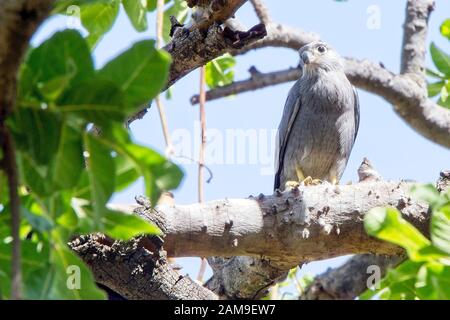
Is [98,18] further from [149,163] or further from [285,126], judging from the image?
[285,126]

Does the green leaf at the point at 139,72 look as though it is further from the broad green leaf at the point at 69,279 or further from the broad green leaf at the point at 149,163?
the broad green leaf at the point at 69,279

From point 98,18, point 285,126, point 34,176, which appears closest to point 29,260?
point 34,176

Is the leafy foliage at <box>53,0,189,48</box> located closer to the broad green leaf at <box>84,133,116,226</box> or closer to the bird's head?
the broad green leaf at <box>84,133,116,226</box>

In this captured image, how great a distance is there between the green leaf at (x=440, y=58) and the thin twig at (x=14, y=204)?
11.4 ft

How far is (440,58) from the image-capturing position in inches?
184

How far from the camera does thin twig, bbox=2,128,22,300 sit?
1.45 metres

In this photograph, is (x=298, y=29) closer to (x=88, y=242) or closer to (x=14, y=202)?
(x=88, y=242)

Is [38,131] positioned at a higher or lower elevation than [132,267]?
higher

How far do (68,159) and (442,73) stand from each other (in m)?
3.79

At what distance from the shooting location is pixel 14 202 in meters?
1.52

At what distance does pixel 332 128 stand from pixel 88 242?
3.49m

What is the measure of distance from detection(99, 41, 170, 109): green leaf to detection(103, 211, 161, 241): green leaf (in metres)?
0.31

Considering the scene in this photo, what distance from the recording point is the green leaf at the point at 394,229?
70.7 inches

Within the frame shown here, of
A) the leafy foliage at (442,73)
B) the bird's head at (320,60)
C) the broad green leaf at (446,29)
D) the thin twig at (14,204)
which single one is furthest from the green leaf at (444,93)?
the thin twig at (14,204)
